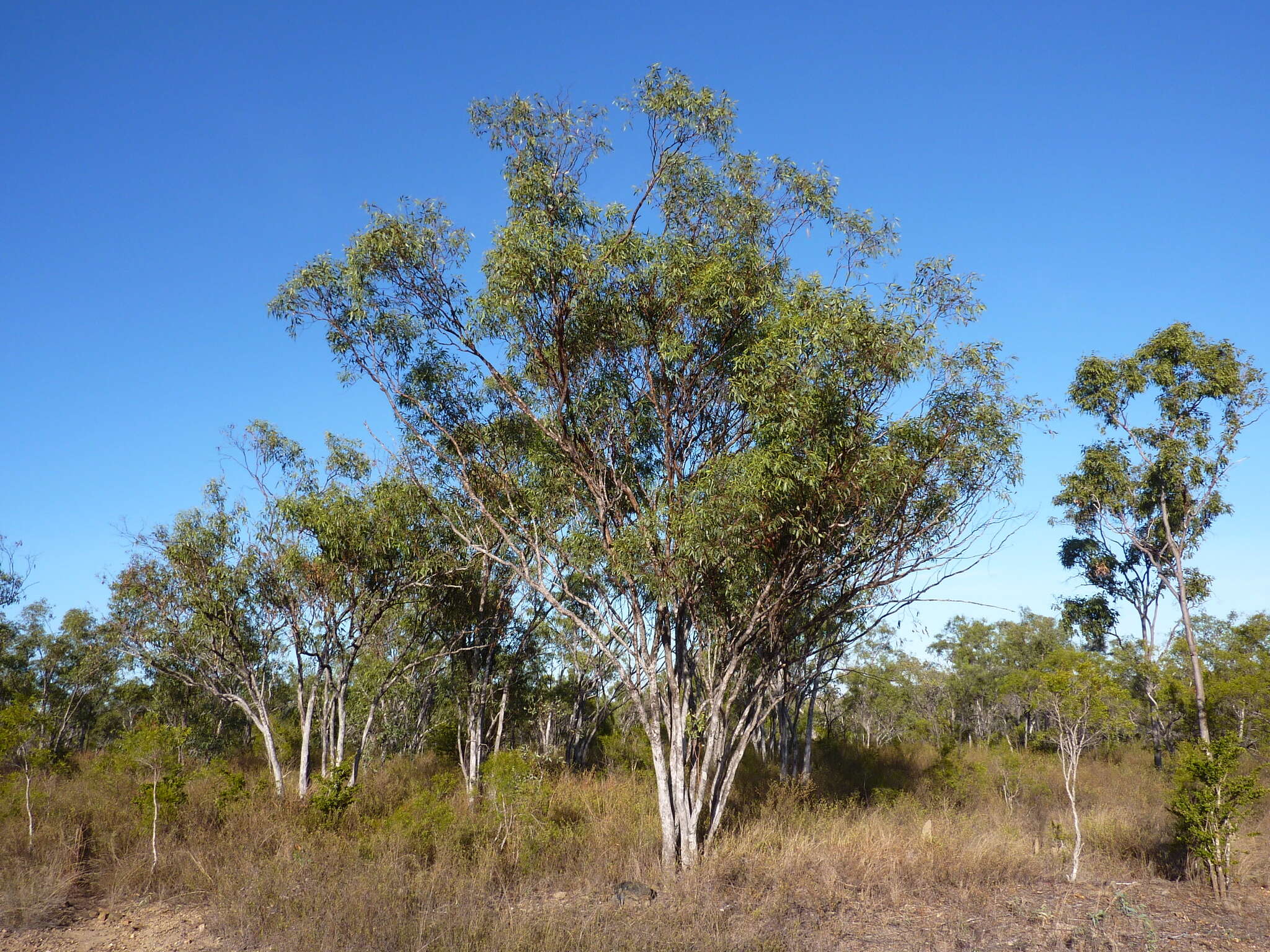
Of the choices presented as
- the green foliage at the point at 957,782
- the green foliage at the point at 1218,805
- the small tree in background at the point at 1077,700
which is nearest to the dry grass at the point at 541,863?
the green foliage at the point at 1218,805

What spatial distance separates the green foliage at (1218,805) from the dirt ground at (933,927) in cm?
44

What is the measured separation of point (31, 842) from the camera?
31.4 feet

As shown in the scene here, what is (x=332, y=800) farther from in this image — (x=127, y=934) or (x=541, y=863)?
(x=541, y=863)

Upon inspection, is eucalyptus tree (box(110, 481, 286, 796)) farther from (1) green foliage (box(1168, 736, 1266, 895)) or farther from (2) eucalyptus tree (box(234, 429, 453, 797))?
(1) green foliage (box(1168, 736, 1266, 895))

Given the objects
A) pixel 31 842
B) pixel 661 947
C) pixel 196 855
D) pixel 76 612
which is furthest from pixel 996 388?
pixel 76 612

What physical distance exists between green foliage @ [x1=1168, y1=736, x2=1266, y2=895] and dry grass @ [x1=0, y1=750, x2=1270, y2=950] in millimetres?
1081

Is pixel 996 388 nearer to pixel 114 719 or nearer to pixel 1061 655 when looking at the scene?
pixel 1061 655

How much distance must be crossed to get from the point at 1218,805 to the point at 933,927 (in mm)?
4588

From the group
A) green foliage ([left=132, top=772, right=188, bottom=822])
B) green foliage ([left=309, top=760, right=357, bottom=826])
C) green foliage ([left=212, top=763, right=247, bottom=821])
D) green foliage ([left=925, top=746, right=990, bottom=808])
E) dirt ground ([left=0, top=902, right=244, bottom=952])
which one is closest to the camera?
dirt ground ([left=0, top=902, right=244, bottom=952])

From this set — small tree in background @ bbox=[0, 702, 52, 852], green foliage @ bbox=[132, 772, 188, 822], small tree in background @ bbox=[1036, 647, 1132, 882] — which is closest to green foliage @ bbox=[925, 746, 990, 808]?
small tree in background @ bbox=[1036, 647, 1132, 882]

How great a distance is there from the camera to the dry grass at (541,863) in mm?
7023

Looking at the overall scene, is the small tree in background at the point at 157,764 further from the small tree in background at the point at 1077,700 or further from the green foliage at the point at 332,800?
the small tree in background at the point at 1077,700

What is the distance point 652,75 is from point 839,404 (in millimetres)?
5713

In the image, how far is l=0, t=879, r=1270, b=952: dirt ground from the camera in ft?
23.2
